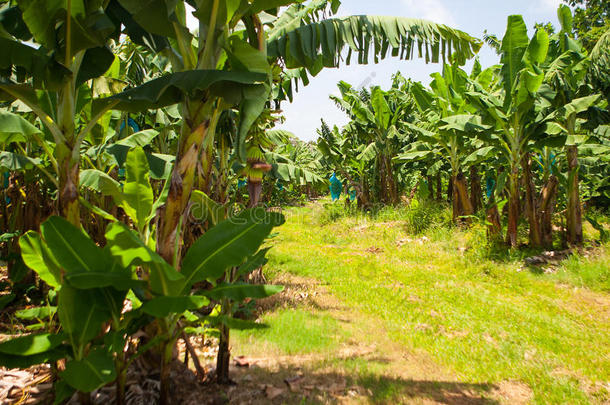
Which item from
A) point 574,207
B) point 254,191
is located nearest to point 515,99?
point 574,207

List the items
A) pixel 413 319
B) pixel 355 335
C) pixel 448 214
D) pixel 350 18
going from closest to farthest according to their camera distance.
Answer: pixel 350 18 < pixel 355 335 < pixel 413 319 < pixel 448 214

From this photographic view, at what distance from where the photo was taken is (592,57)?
6820mm

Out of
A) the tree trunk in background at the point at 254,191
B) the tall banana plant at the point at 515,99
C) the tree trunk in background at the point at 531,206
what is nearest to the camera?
the tree trunk in background at the point at 254,191

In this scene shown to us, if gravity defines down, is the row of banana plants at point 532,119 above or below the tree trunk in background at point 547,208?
above

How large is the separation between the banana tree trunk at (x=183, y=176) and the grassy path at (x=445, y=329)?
1.63 metres

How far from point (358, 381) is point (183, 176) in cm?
233

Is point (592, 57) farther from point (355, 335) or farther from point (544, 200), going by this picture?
point (355, 335)

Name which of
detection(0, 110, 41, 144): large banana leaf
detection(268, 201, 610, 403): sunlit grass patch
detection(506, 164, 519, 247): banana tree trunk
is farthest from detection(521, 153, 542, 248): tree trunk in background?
detection(0, 110, 41, 144): large banana leaf

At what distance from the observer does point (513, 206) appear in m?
7.16

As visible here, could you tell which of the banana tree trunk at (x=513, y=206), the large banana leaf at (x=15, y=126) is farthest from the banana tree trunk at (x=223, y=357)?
the banana tree trunk at (x=513, y=206)

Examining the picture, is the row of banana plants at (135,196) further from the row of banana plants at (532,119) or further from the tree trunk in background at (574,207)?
the tree trunk in background at (574,207)

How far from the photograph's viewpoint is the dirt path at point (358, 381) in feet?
8.82

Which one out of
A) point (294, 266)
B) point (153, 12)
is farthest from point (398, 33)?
point (294, 266)

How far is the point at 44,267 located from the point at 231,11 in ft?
7.23
